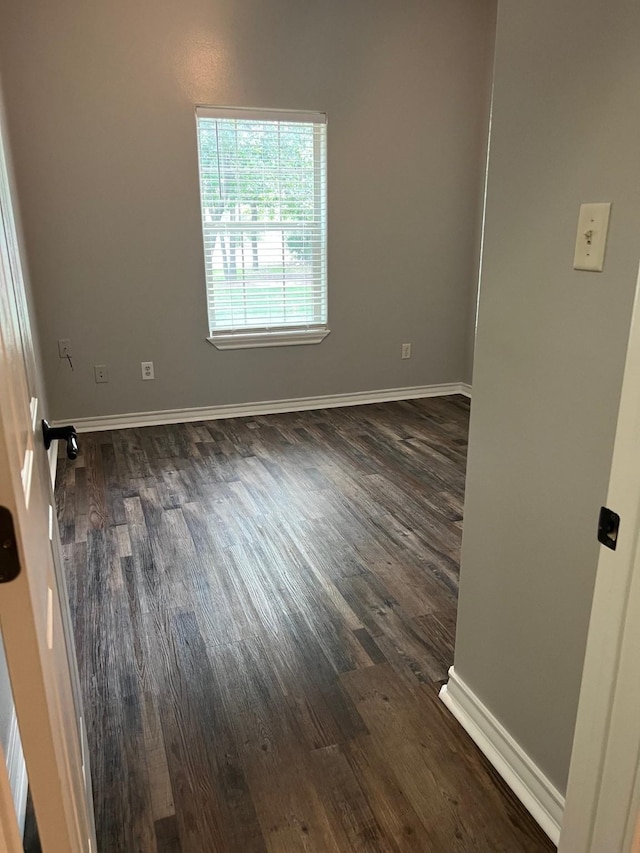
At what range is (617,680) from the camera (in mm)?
914

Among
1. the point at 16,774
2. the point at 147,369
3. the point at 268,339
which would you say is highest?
the point at 268,339

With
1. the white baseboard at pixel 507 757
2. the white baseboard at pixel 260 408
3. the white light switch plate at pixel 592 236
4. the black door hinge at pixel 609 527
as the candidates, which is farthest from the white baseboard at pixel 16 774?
the white baseboard at pixel 260 408

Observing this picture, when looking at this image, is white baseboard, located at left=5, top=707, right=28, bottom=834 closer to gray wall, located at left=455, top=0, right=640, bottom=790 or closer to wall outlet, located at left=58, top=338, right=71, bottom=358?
gray wall, located at left=455, top=0, right=640, bottom=790

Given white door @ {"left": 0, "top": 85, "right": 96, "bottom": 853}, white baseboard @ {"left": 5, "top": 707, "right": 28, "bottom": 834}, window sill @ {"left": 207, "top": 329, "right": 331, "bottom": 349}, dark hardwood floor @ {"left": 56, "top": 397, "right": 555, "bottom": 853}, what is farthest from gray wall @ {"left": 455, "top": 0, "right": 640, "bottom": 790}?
window sill @ {"left": 207, "top": 329, "right": 331, "bottom": 349}

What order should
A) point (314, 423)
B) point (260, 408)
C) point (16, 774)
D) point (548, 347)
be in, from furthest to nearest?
point (260, 408) → point (314, 423) → point (16, 774) → point (548, 347)

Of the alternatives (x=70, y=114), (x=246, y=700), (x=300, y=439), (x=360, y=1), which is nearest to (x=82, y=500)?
(x=300, y=439)

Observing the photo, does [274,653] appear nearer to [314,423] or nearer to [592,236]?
[592,236]

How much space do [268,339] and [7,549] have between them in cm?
406

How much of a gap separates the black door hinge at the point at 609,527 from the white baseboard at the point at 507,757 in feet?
2.86

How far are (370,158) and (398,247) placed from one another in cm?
65

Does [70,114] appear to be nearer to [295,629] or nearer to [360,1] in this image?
[360,1]

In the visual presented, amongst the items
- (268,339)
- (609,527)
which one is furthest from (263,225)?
(609,527)

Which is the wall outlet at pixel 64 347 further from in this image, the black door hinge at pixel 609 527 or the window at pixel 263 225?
the black door hinge at pixel 609 527

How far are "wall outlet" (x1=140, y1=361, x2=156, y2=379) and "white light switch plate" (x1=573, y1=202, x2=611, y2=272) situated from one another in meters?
3.53
